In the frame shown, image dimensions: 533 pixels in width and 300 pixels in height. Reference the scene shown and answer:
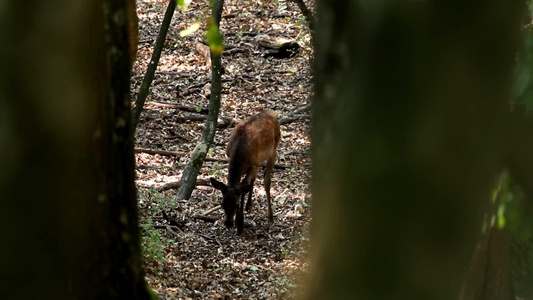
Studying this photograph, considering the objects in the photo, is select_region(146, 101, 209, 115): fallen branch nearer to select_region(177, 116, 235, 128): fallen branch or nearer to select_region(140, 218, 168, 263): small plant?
select_region(177, 116, 235, 128): fallen branch

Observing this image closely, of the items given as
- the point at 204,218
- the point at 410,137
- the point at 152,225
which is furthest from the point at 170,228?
the point at 410,137

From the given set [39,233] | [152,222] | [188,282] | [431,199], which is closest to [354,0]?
[431,199]

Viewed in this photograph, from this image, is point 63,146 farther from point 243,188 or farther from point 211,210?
point 211,210

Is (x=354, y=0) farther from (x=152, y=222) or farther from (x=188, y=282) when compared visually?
(x=152, y=222)

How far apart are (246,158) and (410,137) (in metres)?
10.3

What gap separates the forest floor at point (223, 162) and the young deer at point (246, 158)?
1.15 ft

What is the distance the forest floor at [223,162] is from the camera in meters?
9.51

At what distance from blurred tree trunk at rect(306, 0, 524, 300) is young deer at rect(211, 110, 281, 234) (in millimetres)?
9507

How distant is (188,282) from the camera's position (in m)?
9.09

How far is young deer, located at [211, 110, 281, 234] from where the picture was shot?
11.8 metres

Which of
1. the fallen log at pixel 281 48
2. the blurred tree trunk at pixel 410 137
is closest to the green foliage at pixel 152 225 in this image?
the blurred tree trunk at pixel 410 137

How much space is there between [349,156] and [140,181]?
36.8ft

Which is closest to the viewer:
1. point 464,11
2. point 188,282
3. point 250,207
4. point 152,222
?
point 464,11

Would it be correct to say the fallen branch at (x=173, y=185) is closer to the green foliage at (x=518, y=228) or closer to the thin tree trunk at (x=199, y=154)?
the thin tree trunk at (x=199, y=154)
